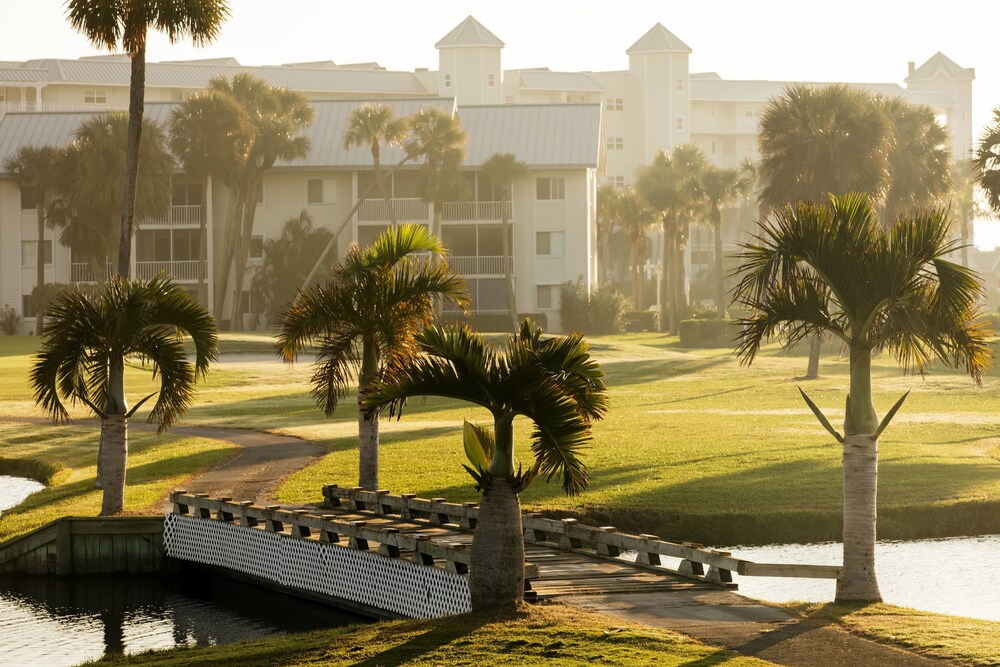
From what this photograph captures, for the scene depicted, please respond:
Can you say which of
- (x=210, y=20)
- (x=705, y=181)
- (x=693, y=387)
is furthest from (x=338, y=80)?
(x=210, y=20)

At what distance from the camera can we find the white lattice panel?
657 inches

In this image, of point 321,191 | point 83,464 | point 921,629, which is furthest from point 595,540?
point 321,191

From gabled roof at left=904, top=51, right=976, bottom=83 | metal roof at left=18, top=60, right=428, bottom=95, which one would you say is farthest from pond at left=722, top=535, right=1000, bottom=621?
gabled roof at left=904, top=51, right=976, bottom=83

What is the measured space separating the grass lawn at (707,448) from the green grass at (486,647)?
8879mm

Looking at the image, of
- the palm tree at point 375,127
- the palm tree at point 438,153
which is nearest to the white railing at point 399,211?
the palm tree at point 438,153

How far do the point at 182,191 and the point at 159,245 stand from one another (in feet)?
10.2

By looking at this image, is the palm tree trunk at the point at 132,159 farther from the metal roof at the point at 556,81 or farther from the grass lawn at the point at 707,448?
the metal roof at the point at 556,81

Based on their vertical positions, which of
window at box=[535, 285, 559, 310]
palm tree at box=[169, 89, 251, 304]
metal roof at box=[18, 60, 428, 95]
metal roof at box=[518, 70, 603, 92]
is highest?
metal roof at box=[518, 70, 603, 92]

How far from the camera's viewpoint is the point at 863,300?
635 inches

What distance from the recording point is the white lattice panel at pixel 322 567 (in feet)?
54.7

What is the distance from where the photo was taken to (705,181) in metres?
87.4

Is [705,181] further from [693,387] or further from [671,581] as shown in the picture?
[671,581]

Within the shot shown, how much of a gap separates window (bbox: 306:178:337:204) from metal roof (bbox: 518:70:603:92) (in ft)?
169

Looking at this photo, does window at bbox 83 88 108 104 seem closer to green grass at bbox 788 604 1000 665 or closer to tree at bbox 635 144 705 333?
tree at bbox 635 144 705 333
